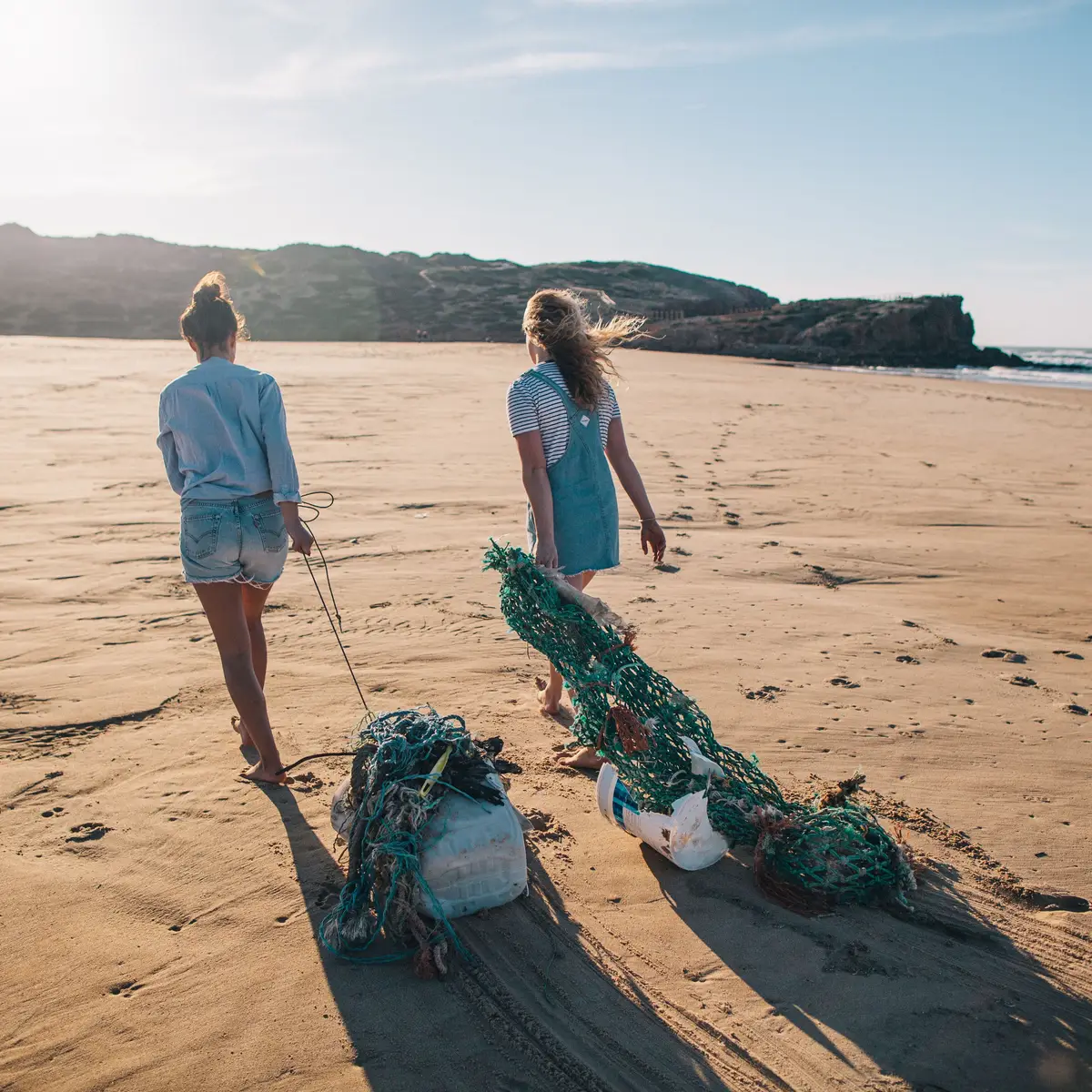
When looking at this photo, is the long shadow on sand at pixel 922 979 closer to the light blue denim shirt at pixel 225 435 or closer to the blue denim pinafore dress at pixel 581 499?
the blue denim pinafore dress at pixel 581 499

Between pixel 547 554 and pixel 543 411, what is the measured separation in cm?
61

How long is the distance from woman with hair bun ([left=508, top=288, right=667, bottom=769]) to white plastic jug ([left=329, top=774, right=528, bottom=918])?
0.99 m

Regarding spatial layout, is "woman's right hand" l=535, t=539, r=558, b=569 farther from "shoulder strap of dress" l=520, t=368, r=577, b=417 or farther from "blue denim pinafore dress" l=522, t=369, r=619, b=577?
"shoulder strap of dress" l=520, t=368, r=577, b=417

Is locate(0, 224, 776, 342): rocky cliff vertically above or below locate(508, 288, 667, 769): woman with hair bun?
above

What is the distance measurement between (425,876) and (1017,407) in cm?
1957

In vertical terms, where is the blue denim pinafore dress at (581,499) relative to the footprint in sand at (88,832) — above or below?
above

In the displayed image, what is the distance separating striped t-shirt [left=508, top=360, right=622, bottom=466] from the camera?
3545mm

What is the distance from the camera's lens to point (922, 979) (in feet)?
8.35

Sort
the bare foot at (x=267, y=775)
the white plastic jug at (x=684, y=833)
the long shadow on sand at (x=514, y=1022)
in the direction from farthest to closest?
the bare foot at (x=267, y=775) → the white plastic jug at (x=684, y=833) → the long shadow on sand at (x=514, y=1022)

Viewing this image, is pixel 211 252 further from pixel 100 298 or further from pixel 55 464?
pixel 55 464

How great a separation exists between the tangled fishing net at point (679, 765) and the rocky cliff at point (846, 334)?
35320mm

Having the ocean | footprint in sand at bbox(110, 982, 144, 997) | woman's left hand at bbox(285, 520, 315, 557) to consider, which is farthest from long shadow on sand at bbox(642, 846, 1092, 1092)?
the ocean

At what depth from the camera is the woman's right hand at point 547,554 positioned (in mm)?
3594

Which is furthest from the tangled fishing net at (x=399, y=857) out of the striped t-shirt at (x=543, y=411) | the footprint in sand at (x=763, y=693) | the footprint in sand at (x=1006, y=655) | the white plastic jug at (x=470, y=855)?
the footprint in sand at (x=1006, y=655)
